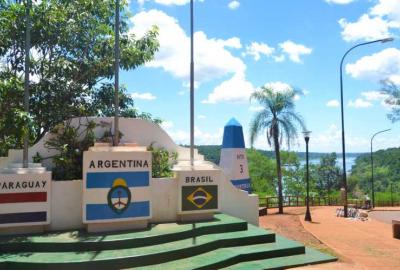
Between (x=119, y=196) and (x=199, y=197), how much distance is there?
101 inches

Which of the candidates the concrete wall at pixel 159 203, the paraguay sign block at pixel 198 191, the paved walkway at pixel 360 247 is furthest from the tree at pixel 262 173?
the paraguay sign block at pixel 198 191

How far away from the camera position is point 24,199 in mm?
9891

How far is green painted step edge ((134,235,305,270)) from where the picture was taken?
8859 mm

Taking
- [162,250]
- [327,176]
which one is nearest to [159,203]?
[162,250]

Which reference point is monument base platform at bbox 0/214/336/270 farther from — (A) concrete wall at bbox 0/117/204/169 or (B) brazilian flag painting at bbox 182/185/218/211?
(A) concrete wall at bbox 0/117/204/169

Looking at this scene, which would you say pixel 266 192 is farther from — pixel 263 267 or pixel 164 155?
pixel 263 267

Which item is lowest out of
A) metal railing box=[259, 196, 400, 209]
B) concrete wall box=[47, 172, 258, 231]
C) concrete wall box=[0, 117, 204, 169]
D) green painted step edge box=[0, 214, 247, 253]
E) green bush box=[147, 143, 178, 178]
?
metal railing box=[259, 196, 400, 209]

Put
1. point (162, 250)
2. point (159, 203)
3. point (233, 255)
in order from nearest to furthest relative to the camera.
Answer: point (162, 250) < point (233, 255) < point (159, 203)

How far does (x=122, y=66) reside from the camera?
59.8 ft

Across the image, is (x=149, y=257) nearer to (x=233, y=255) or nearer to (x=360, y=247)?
(x=233, y=255)

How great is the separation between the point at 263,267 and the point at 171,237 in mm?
2279

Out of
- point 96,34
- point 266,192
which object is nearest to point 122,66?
point 96,34

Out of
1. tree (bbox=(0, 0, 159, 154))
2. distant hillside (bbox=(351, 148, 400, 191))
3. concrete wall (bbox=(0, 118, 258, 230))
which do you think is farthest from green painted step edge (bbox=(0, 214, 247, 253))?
distant hillside (bbox=(351, 148, 400, 191))

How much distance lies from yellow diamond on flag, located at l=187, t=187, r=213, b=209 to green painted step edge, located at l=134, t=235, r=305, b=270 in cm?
205
